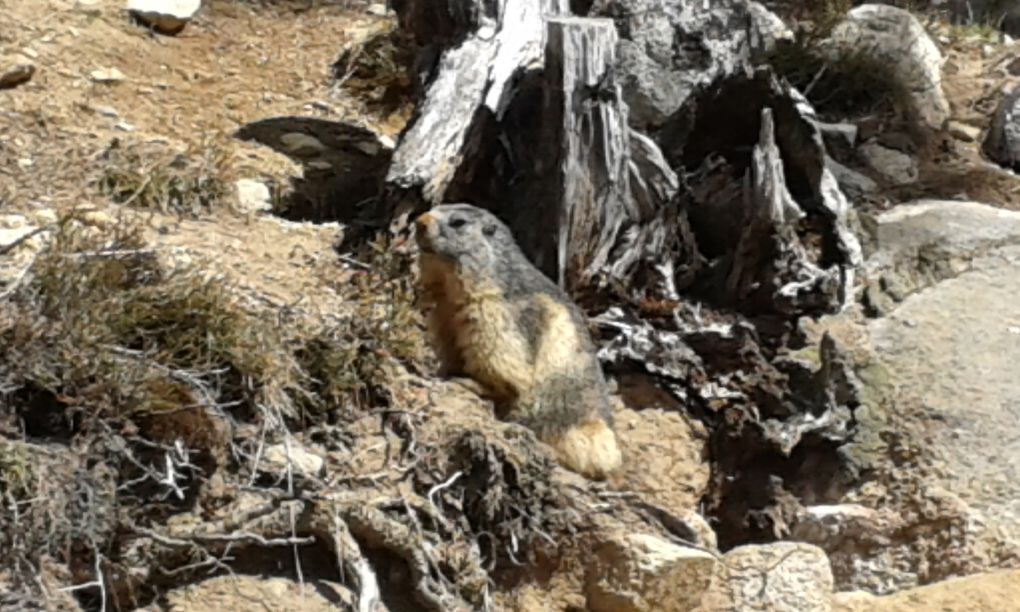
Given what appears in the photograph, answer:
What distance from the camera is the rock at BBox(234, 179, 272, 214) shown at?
21.8ft

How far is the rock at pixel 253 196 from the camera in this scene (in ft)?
21.8

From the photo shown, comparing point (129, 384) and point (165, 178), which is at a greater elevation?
point (129, 384)

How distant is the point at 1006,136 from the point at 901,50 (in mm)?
710

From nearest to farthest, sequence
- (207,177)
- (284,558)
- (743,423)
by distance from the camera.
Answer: (284,558) → (743,423) → (207,177)

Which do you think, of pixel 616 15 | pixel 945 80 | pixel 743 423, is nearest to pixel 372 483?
pixel 743 423

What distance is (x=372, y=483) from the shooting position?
508 centimetres

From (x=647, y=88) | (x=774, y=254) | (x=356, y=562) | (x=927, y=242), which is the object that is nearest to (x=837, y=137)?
(x=927, y=242)

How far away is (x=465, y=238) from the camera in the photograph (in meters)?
5.90

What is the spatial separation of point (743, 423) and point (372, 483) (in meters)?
1.54

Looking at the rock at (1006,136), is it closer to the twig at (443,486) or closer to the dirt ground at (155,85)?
the dirt ground at (155,85)

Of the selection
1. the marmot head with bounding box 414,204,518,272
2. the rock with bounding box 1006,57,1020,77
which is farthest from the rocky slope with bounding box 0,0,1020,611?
the rock with bounding box 1006,57,1020,77

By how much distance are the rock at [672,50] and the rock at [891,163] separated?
3.92 feet

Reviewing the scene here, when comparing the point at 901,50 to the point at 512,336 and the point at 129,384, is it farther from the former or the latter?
the point at 129,384

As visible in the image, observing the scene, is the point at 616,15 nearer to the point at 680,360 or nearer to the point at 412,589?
the point at 680,360
